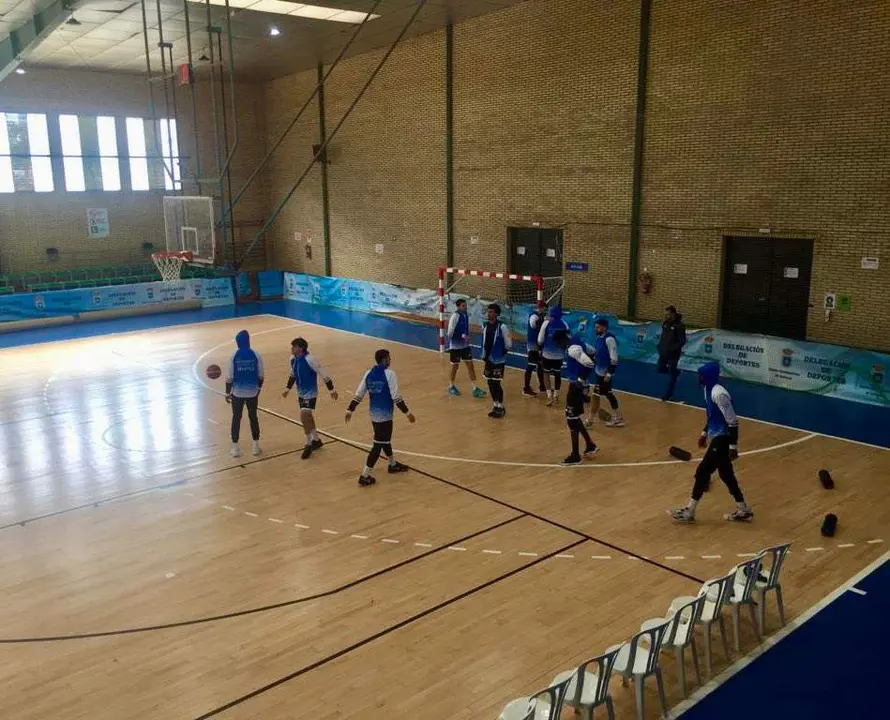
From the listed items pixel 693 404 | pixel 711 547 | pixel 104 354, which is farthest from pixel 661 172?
pixel 104 354

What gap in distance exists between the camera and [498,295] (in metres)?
24.4

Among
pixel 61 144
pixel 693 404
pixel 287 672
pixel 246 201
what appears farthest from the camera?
pixel 246 201

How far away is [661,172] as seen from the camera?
19.4m

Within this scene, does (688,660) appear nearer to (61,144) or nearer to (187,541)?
(187,541)

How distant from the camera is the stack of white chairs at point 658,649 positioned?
5648 mm

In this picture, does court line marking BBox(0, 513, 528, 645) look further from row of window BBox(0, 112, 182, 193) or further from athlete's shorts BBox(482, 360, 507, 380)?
row of window BBox(0, 112, 182, 193)

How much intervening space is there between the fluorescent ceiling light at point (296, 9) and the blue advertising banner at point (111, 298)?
1137cm

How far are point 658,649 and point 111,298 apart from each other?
2623cm

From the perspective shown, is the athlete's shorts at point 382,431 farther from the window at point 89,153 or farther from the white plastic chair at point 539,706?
the window at point 89,153

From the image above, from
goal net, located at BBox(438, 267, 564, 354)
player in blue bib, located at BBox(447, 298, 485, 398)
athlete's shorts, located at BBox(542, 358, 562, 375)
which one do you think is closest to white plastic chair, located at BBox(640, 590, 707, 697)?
athlete's shorts, located at BBox(542, 358, 562, 375)

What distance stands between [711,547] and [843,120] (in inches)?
431

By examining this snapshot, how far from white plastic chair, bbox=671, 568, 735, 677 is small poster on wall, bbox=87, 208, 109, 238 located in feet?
96.0

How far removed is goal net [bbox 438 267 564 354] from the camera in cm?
2167

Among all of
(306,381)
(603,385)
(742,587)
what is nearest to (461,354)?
(603,385)
